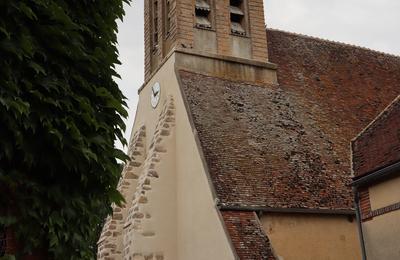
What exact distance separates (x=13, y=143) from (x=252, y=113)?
405 inches

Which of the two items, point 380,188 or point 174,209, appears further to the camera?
point 174,209

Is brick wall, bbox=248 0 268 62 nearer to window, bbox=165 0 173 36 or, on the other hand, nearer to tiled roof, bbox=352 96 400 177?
window, bbox=165 0 173 36

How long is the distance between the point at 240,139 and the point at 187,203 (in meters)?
2.01

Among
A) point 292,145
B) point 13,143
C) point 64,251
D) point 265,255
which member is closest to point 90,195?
point 64,251

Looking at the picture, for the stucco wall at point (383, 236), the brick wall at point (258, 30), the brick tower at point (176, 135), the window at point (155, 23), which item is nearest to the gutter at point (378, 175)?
the stucco wall at point (383, 236)

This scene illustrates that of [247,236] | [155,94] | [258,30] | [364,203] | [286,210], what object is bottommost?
[247,236]

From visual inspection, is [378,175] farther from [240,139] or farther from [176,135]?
[176,135]

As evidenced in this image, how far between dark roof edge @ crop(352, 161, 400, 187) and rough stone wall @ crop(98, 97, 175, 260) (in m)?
5.28

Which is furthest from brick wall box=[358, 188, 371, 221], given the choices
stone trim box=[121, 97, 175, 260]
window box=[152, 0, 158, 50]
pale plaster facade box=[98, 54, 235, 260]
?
window box=[152, 0, 158, 50]

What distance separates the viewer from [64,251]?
17.9 feet

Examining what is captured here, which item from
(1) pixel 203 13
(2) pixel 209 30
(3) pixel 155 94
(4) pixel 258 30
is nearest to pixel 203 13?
(1) pixel 203 13

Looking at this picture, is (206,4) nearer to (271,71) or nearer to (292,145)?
(271,71)

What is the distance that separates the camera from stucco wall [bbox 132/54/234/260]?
12250mm

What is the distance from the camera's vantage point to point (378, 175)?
10.1 m
